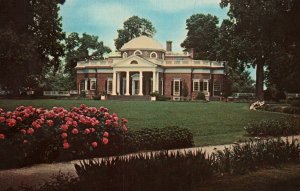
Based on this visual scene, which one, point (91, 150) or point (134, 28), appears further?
point (134, 28)

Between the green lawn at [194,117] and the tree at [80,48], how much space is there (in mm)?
928

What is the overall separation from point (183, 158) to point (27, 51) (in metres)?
3.35

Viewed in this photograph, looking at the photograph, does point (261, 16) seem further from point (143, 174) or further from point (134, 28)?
point (143, 174)

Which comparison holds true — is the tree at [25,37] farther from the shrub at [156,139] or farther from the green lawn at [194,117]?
the shrub at [156,139]

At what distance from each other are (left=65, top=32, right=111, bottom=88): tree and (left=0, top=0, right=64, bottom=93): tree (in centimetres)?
25

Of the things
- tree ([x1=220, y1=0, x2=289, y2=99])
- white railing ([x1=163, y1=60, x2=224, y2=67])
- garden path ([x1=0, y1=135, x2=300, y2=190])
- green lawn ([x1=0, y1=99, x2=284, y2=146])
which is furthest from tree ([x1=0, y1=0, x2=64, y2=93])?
white railing ([x1=163, y1=60, x2=224, y2=67])

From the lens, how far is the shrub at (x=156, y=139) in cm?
866

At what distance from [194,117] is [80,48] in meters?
5.74

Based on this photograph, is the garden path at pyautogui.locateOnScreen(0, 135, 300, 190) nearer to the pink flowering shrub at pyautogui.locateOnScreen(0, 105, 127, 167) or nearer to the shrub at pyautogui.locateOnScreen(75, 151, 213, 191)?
the pink flowering shrub at pyautogui.locateOnScreen(0, 105, 127, 167)

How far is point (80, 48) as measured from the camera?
8.39 metres

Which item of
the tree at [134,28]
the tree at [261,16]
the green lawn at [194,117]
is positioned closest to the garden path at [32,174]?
the green lawn at [194,117]

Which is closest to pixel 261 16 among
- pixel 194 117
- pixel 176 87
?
pixel 194 117

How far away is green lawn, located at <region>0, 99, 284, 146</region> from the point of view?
420 inches

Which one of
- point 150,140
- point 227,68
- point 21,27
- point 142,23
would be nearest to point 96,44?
point 142,23
